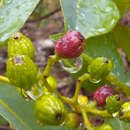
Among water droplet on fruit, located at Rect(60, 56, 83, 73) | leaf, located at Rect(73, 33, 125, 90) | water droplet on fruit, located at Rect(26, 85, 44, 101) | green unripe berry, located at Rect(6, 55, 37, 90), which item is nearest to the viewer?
green unripe berry, located at Rect(6, 55, 37, 90)

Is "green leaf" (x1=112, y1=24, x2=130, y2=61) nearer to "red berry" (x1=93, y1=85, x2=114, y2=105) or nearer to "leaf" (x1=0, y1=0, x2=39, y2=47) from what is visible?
"red berry" (x1=93, y1=85, x2=114, y2=105)

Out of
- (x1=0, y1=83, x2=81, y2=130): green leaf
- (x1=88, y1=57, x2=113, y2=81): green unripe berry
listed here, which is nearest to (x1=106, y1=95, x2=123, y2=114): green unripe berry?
(x1=88, y1=57, x2=113, y2=81): green unripe berry

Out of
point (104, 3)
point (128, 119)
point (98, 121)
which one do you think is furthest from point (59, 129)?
point (98, 121)

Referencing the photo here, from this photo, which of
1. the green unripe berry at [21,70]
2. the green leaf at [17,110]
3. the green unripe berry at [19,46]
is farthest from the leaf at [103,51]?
the green unripe berry at [21,70]

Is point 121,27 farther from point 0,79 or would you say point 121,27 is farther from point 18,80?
point 18,80

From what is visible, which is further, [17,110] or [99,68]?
[17,110]

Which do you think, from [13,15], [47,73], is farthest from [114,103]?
[13,15]

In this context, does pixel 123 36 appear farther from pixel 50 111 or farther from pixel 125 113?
pixel 50 111
